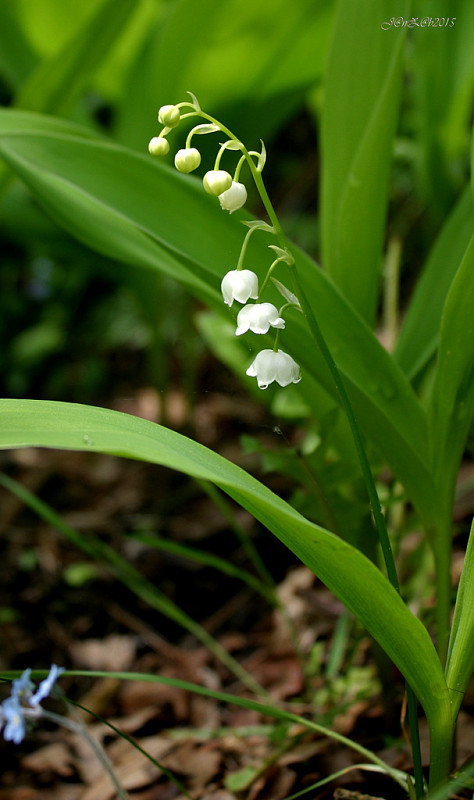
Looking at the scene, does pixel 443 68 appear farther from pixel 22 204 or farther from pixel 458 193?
pixel 22 204

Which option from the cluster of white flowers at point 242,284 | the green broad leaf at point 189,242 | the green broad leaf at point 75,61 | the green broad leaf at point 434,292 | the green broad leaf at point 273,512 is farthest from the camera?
the green broad leaf at point 75,61

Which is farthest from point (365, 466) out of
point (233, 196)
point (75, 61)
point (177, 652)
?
point (75, 61)

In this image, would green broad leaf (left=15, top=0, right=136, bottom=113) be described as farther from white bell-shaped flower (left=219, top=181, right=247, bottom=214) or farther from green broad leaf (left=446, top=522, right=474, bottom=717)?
green broad leaf (left=446, top=522, right=474, bottom=717)

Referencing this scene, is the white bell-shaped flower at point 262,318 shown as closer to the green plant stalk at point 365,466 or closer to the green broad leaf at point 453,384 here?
the green plant stalk at point 365,466

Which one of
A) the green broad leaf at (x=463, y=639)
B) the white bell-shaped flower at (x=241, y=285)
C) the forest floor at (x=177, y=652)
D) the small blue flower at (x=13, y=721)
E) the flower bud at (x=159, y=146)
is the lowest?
the forest floor at (x=177, y=652)

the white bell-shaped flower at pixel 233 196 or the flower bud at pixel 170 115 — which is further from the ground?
the flower bud at pixel 170 115

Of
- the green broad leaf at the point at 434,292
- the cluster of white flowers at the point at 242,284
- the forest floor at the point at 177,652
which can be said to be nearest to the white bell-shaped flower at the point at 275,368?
the cluster of white flowers at the point at 242,284

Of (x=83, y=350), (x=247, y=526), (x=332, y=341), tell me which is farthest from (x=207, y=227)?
(x=83, y=350)
